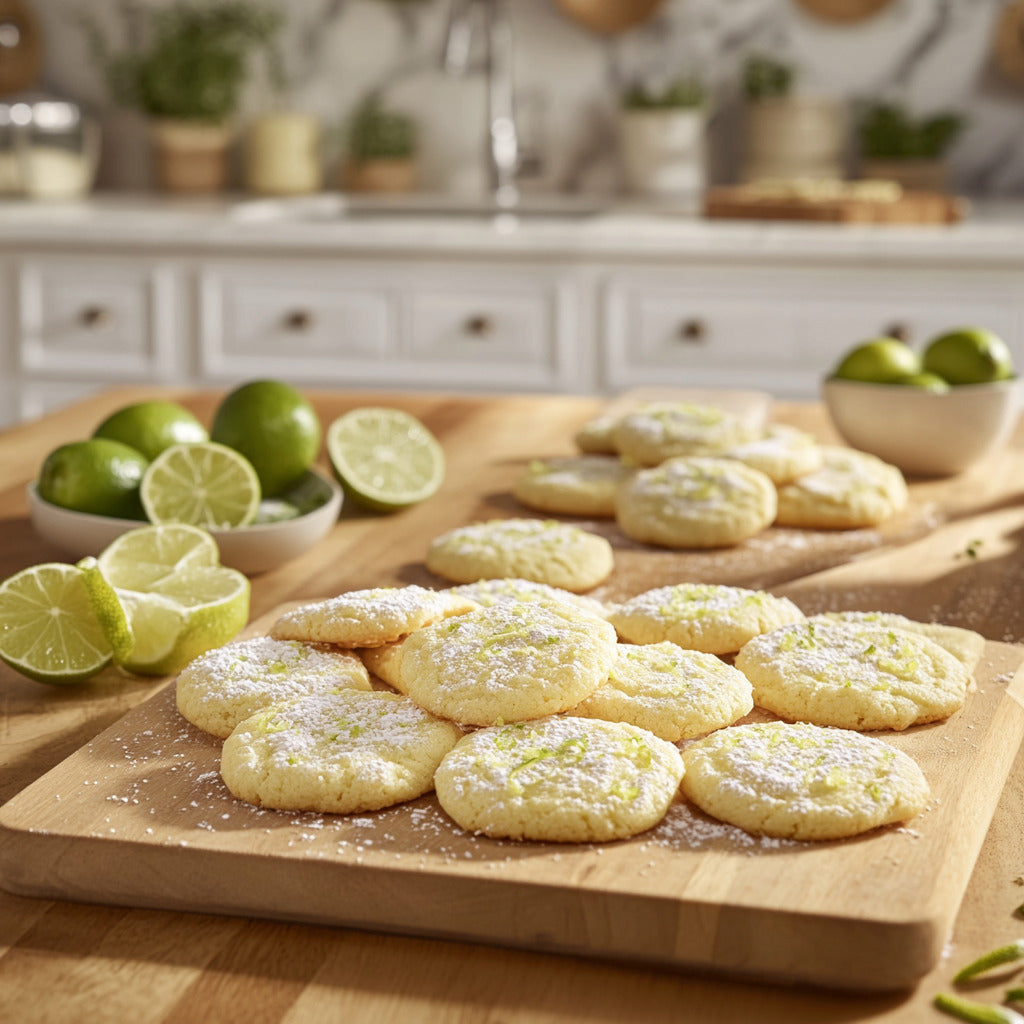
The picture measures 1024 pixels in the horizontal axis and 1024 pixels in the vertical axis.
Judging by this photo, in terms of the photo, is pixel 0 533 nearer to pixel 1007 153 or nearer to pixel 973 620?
pixel 973 620

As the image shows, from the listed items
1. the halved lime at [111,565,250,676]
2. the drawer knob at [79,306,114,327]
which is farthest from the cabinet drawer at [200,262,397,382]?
the halved lime at [111,565,250,676]

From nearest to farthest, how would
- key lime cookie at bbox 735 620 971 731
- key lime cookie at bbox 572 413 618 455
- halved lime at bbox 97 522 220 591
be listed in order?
1. key lime cookie at bbox 735 620 971 731
2. halved lime at bbox 97 522 220 591
3. key lime cookie at bbox 572 413 618 455

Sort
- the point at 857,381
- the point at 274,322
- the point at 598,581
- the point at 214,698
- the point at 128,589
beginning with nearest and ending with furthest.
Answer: the point at 214,698 → the point at 128,589 → the point at 598,581 → the point at 857,381 → the point at 274,322

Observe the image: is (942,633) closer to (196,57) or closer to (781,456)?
(781,456)

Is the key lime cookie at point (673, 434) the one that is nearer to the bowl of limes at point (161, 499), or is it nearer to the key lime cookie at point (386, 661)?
the bowl of limes at point (161, 499)

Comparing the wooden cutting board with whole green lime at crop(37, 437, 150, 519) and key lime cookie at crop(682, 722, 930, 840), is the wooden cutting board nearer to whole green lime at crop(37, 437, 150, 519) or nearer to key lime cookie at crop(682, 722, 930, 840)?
key lime cookie at crop(682, 722, 930, 840)

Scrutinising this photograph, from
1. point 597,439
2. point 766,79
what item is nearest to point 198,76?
point 766,79

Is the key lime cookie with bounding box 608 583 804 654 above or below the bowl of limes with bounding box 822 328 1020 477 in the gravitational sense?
below

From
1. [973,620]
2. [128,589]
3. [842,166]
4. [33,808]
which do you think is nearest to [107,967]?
[33,808]
